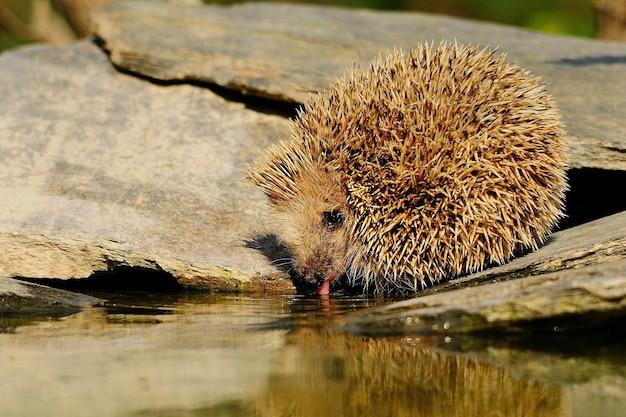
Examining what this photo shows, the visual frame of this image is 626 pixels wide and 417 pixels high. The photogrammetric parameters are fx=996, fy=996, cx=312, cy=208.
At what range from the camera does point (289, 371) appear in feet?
13.7

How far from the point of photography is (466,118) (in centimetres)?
625

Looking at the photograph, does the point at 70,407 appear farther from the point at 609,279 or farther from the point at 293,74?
the point at 293,74

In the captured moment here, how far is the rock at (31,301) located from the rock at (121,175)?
1.84 feet

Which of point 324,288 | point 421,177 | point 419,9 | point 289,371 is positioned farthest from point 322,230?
point 419,9

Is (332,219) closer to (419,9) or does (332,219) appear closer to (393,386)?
(393,386)

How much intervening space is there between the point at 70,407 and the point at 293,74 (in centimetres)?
550

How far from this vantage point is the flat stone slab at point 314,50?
26.7 ft

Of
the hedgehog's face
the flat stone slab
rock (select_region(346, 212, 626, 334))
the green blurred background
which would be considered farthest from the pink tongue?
the green blurred background

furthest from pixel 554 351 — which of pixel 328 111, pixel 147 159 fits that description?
pixel 147 159

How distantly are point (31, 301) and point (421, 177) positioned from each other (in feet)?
8.07

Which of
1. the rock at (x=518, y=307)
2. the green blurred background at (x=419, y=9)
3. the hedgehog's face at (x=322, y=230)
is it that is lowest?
the rock at (x=518, y=307)

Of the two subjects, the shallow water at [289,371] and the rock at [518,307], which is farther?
the rock at [518,307]

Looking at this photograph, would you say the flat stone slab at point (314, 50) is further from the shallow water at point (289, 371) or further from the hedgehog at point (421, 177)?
the shallow water at point (289, 371)

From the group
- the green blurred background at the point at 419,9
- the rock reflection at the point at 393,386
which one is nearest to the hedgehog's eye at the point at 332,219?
the rock reflection at the point at 393,386
